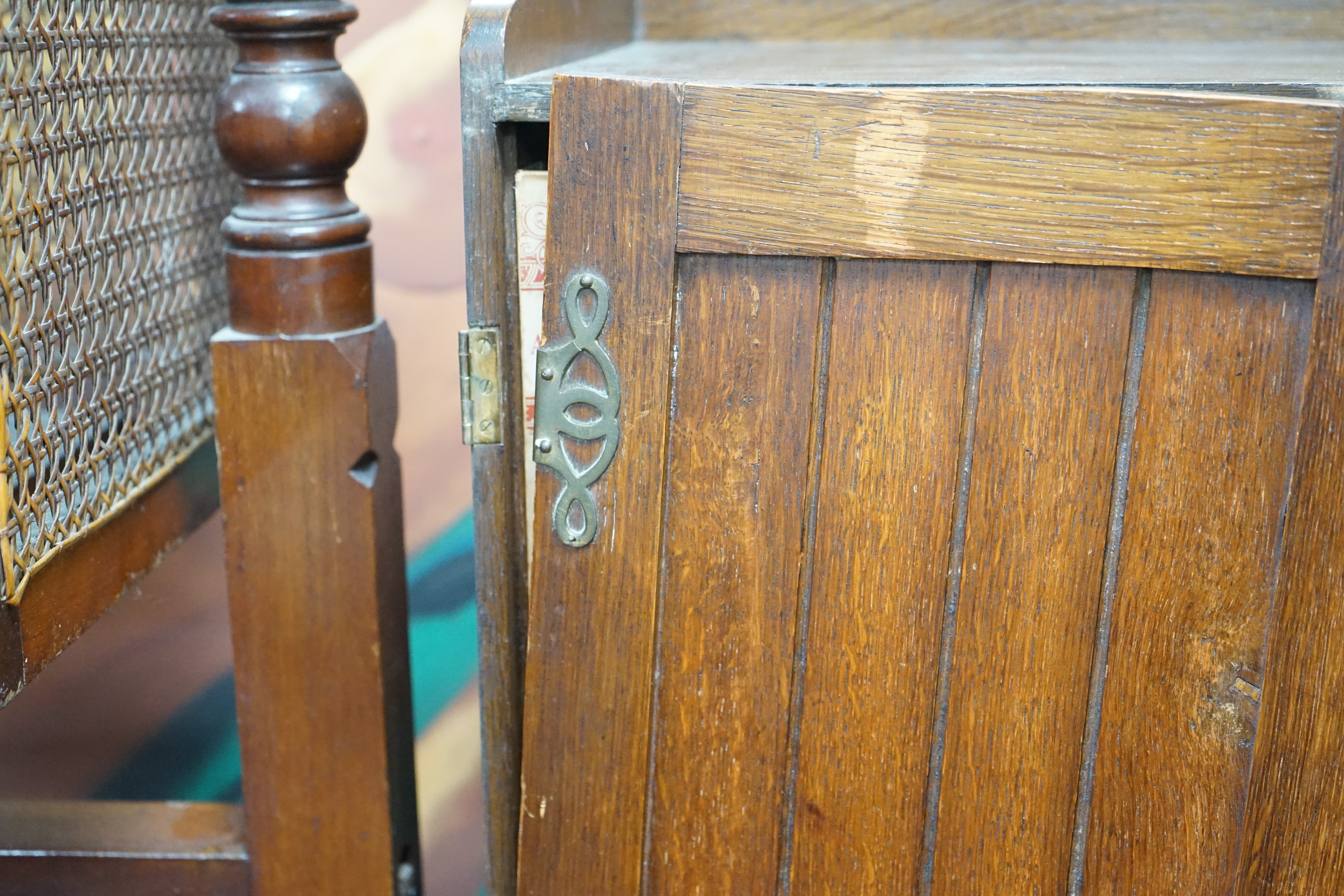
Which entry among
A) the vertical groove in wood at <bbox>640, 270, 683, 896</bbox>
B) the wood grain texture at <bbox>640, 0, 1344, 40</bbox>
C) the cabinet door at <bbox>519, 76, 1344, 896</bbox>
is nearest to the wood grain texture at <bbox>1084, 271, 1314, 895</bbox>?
the cabinet door at <bbox>519, 76, 1344, 896</bbox>

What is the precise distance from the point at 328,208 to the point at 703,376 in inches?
14.3

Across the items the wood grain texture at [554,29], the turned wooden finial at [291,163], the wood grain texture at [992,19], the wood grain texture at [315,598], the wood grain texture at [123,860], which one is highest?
the wood grain texture at [992,19]

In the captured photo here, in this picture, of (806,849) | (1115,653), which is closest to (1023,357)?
(1115,653)

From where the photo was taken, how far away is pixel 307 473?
860 millimetres

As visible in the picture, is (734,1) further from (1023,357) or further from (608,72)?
(1023,357)

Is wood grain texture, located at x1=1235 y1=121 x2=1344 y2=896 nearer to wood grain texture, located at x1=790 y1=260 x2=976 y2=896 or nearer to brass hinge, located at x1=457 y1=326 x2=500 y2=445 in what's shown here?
wood grain texture, located at x1=790 y1=260 x2=976 y2=896

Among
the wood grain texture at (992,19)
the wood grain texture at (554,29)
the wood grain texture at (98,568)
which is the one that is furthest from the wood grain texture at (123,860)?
the wood grain texture at (992,19)

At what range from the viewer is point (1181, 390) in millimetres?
648

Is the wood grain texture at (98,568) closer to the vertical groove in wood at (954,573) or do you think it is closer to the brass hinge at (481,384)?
the brass hinge at (481,384)

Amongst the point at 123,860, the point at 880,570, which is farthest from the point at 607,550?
the point at 123,860

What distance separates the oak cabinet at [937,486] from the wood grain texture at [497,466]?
0.08ft

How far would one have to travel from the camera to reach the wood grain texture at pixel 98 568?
28.2 inches

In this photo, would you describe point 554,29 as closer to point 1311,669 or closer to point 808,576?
point 808,576

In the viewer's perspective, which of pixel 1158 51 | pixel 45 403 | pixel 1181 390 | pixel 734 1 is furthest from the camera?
pixel 734 1
